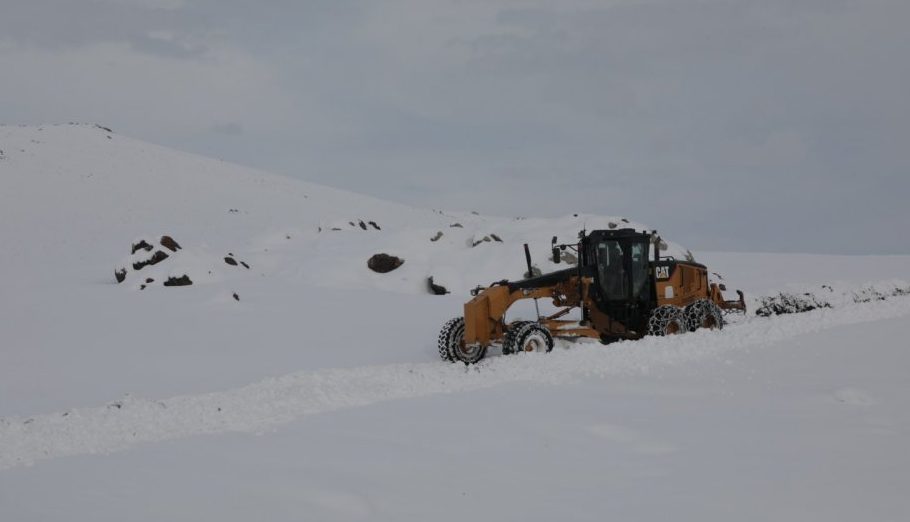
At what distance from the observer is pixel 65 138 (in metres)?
57.5

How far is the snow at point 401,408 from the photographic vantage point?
6.12 meters

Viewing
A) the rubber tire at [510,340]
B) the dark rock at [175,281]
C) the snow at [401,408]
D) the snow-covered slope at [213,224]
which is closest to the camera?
the snow at [401,408]

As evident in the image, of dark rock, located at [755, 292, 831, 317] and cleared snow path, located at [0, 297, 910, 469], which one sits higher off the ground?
dark rock, located at [755, 292, 831, 317]

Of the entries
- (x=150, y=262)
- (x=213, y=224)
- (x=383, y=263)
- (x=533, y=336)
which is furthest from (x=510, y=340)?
(x=213, y=224)

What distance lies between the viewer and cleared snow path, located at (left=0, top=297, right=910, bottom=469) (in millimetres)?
8711

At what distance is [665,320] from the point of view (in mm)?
14680

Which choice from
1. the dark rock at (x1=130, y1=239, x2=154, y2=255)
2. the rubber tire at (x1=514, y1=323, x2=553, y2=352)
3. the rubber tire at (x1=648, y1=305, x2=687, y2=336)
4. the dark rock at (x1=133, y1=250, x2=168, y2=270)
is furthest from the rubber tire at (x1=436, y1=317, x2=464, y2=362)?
the dark rock at (x1=130, y1=239, x2=154, y2=255)

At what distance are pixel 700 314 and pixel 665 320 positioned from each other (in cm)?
131

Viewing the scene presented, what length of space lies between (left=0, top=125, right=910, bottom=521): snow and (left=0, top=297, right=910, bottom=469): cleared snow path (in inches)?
2.1

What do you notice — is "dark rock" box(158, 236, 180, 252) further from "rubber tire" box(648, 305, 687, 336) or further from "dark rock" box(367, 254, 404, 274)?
"rubber tire" box(648, 305, 687, 336)

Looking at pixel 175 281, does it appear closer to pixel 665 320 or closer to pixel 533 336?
pixel 533 336

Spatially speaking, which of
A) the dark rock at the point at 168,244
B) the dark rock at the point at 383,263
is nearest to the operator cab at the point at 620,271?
the dark rock at the point at 383,263

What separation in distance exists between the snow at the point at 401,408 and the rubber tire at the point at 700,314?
0.76m

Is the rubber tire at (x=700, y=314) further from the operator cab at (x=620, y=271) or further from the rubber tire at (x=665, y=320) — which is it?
the operator cab at (x=620, y=271)
